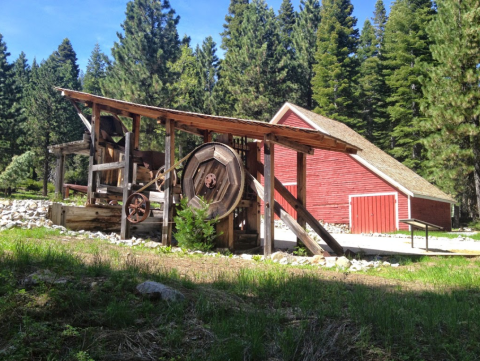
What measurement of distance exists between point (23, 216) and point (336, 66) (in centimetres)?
3819

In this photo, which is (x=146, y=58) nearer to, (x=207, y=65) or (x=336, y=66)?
(x=207, y=65)

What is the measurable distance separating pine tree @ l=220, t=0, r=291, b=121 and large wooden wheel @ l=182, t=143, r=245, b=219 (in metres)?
30.4

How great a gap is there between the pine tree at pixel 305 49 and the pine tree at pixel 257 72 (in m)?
2.63

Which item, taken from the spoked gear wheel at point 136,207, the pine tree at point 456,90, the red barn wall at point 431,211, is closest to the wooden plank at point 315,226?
the spoked gear wheel at point 136,207

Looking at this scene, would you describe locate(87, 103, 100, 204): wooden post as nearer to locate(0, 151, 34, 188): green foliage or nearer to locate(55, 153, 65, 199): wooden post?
locate(55, 153, 65, 199): wooden post

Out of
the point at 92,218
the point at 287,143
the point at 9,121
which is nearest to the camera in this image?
the point at 287,143

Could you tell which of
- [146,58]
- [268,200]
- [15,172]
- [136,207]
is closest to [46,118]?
[146,58]

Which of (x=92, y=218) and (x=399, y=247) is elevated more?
(x=92, y=218)

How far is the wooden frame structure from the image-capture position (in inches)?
384

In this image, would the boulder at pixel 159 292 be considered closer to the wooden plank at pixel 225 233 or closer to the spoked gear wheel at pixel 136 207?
the wooden plank at pixel 225 233

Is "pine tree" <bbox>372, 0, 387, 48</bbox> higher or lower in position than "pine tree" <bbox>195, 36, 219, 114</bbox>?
higher

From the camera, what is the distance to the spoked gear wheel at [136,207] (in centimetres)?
1140

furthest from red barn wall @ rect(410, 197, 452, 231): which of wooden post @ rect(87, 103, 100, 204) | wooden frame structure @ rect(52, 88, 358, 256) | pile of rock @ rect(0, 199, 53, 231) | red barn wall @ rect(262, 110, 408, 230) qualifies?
pile of rock @ rect(0, 199, 53, 231)

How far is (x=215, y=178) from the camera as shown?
10883mm
